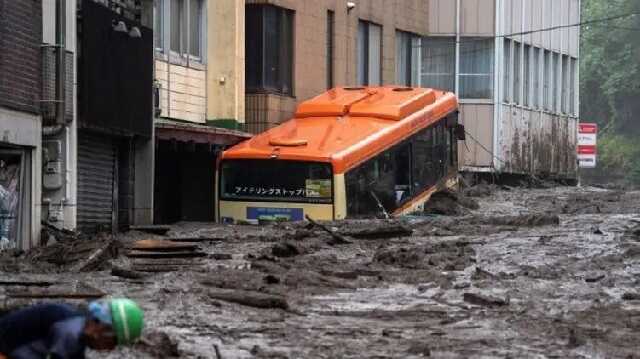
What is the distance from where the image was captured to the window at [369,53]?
1745 inches

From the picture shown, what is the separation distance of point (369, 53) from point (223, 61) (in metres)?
10.2

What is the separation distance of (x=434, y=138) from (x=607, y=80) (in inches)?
2430

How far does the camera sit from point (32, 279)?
17.1 meters

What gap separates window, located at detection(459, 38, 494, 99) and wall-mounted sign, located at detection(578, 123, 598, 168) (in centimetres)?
1354

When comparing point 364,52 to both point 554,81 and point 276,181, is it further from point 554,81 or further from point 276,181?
point 554,81

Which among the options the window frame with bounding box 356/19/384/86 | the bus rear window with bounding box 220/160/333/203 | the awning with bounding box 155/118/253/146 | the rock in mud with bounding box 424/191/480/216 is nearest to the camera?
the bus rear window with bounding box 220/160/333/203

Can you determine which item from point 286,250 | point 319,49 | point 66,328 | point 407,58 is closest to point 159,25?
point 319,49

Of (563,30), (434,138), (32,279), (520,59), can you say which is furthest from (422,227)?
(563,30)

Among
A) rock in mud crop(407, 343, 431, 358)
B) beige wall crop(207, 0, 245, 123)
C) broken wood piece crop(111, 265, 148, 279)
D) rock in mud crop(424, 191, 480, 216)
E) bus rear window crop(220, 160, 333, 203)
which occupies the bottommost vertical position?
rock in mud crop(407, 343, 431, 358)

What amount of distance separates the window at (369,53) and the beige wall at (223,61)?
355 inches

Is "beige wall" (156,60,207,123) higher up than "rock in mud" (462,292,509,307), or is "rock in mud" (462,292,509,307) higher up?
"beige wall" (156,60,207,123)

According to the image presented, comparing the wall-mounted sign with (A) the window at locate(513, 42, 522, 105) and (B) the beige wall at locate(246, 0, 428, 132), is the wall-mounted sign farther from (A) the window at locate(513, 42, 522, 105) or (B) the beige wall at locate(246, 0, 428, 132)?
Result: (B) the beige wall at locate(246, 0, 428, 132)

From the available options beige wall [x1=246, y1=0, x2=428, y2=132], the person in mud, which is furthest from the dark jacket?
beige wall [x1=246, y1=0, x2=428, y2=132]

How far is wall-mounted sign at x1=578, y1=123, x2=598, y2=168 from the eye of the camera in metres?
64.9
